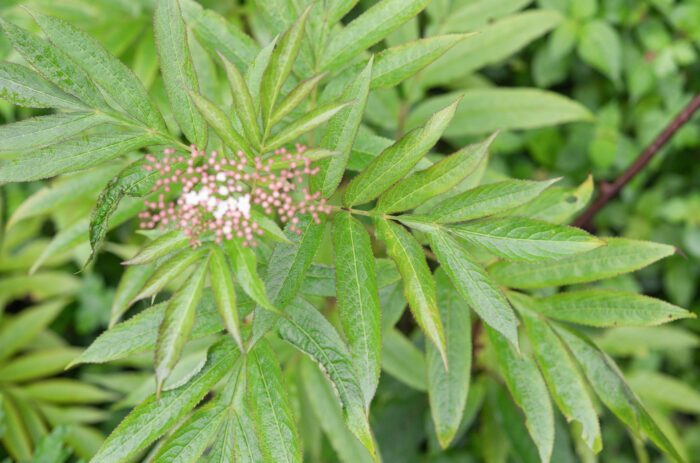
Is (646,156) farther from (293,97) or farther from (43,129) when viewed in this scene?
(43,129)

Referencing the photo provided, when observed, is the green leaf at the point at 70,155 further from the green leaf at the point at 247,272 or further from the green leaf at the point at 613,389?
the green leaf at the point at 613,389

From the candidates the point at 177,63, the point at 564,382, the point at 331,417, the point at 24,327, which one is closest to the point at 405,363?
the point at 331,417

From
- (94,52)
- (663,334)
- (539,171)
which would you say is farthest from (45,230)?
(663,334)

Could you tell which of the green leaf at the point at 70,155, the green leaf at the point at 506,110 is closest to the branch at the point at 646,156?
the green leaf at the point at 506,110

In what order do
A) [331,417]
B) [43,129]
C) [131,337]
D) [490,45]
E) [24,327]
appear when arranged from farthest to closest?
[24,327] < [490,45] < [331,417] < [131,337] < [43,129]

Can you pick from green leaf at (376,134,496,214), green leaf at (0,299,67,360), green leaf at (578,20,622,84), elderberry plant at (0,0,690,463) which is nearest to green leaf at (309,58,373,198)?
elderberry plant at (0,0,690,463)

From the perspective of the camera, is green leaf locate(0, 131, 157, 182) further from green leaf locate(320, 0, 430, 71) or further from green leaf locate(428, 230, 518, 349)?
green leaf locate(428, 230, 518, 349)
